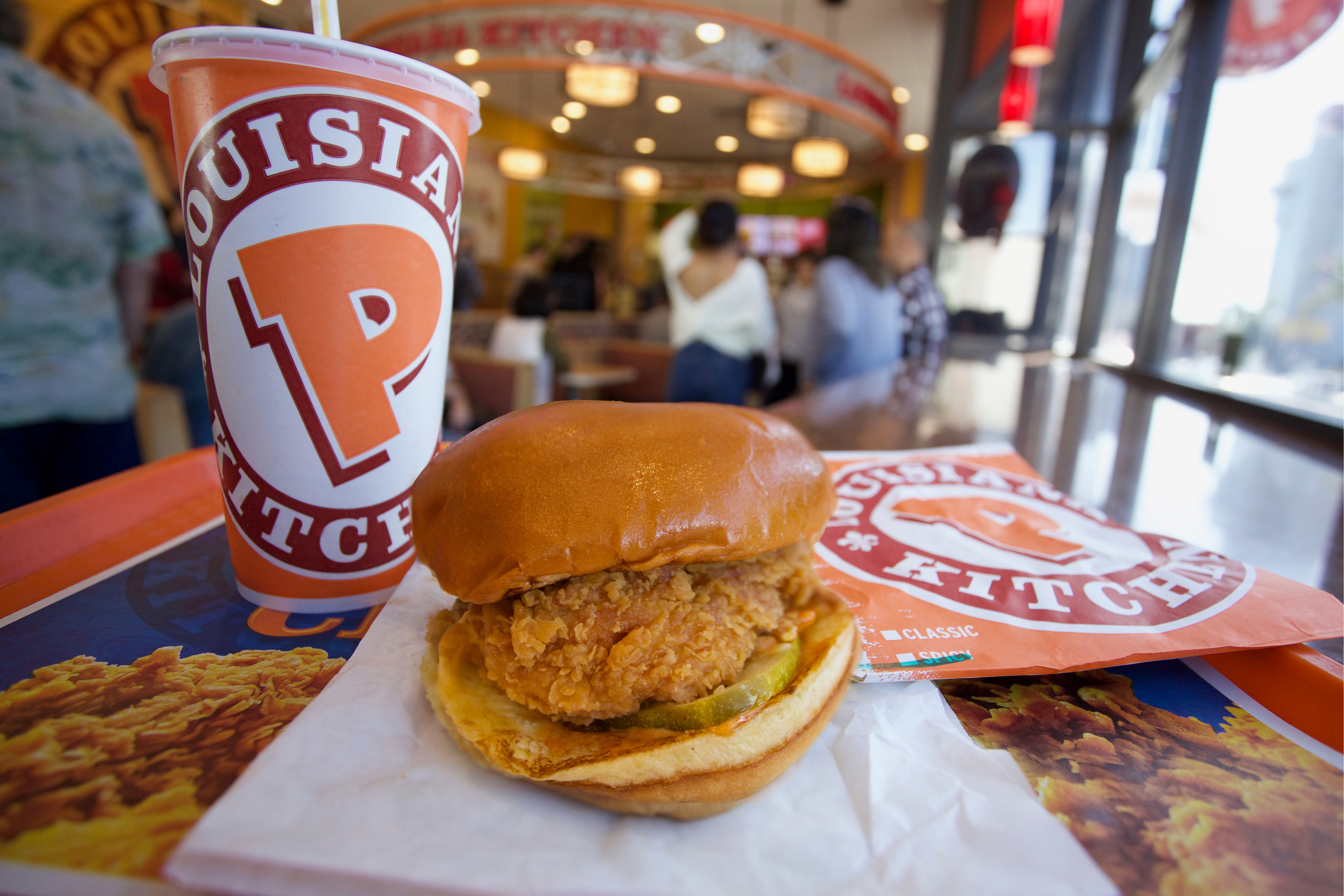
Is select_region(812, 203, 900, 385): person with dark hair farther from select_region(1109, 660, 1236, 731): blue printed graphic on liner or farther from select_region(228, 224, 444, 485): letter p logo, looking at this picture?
select_region(228, 224, 444, 485): letter p logo

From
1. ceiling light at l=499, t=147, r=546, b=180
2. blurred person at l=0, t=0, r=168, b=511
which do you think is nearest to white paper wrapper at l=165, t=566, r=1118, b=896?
blurred person at l=0, t=0, r=168, b=511

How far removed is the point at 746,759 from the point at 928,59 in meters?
11.8

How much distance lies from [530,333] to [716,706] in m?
5.59

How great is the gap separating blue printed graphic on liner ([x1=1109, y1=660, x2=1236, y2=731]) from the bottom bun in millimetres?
343

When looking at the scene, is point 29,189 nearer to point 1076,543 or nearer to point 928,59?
point 1076,543

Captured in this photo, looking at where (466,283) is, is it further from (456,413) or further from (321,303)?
(321,303)

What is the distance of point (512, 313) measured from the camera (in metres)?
6.18

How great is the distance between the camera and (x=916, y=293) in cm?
480

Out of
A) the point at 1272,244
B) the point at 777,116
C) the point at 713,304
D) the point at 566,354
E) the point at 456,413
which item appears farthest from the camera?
the point at 777,116

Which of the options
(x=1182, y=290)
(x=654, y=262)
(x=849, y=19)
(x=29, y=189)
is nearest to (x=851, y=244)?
(x=1182, y=290)

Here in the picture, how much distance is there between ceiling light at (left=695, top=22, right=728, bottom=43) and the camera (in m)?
7.35

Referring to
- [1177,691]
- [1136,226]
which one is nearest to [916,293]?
[1136,226]

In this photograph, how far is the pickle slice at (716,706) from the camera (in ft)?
2.23

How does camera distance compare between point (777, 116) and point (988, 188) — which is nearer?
point (988, 188)
